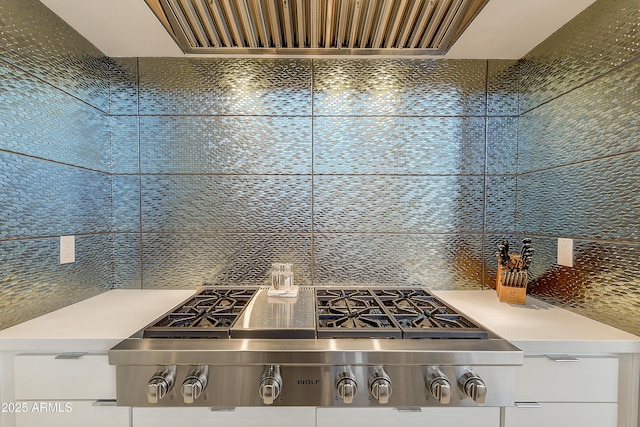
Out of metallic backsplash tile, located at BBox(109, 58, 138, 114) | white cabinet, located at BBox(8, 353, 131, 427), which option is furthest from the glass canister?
metallic backsplash tile, located at BBox(109, 58, 138, 114)

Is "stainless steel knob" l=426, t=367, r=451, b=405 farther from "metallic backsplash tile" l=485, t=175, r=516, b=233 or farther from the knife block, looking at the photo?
"metallic backsplash tile" l=485, t=175, r=516, b=233

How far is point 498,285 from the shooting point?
134 centimetres

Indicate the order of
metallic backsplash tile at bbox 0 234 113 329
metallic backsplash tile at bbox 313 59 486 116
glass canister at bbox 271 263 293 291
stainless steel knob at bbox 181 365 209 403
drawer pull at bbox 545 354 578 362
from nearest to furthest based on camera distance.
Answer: stainless steel knob at bbox 181 365 209 403, drawer pull at bbox 545 354 578 362, metallic backsplash tile at bbox 0 234 113 329, glass canister at bbox 271 263 293 291, metallic backsplash tile at bbox 313 59 486 116

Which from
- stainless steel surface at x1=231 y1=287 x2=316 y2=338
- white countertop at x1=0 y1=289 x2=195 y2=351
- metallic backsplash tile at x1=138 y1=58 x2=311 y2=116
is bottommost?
white countertop at x1=0 y1=289 x2=195 y2=351

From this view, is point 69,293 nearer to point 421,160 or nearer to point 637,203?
point 421,160

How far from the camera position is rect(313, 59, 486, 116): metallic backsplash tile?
146 centimetres

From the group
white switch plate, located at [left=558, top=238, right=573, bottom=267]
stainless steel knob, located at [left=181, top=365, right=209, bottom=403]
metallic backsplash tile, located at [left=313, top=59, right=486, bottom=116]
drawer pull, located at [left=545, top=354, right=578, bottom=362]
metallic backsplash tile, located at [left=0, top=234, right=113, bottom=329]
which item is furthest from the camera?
metallic backsplash tile, located at [left=313, top=59, right=486, bottom=116]

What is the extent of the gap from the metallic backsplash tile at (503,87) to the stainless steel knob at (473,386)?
4.16 ft

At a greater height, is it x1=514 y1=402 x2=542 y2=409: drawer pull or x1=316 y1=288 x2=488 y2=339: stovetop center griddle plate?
x1=316 y1=288 x2=488 y2=339: stovetop center griddle plate

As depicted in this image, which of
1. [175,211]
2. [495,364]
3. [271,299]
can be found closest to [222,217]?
[175,211]

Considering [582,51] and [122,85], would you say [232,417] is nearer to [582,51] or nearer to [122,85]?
[122,85]

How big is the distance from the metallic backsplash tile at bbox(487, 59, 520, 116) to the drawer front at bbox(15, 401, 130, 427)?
203 centimetres

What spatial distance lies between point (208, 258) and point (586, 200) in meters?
1.71

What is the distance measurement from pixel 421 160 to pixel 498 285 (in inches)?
27.9
